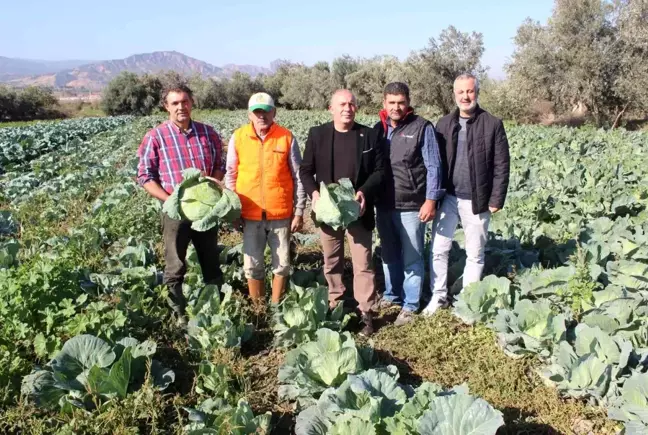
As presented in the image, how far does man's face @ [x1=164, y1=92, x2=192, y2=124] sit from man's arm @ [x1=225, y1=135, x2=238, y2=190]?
18.2 inches

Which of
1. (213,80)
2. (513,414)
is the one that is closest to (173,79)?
(513,414)

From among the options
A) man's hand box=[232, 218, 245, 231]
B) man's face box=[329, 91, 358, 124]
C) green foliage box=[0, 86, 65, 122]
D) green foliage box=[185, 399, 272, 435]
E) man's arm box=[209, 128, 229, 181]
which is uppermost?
green foliage box=[0, 86, 65, 122]

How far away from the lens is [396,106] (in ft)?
13.7

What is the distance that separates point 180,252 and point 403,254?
2181mm

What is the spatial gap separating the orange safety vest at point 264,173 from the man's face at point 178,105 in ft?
1.54

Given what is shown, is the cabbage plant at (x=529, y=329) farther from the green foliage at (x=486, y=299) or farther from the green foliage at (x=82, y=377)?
the green foliage at (x=82, y=377)

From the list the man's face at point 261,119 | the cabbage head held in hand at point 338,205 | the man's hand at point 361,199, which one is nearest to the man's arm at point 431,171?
the man's hand at point 361,199

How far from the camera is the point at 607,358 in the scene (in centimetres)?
350

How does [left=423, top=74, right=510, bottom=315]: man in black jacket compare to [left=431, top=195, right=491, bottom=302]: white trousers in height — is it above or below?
above

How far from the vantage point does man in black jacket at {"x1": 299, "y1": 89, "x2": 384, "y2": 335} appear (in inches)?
161

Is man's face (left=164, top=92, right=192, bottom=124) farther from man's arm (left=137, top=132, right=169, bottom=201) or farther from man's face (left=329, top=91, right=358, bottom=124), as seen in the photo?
man's face (left=329, top=91, right=358, bottom=124)

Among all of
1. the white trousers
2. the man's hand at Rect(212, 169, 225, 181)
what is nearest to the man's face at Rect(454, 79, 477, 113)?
the white trousers

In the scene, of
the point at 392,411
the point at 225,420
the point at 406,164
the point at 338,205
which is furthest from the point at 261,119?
the point at 392,411

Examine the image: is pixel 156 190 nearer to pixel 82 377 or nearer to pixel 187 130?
pixel 187 130
